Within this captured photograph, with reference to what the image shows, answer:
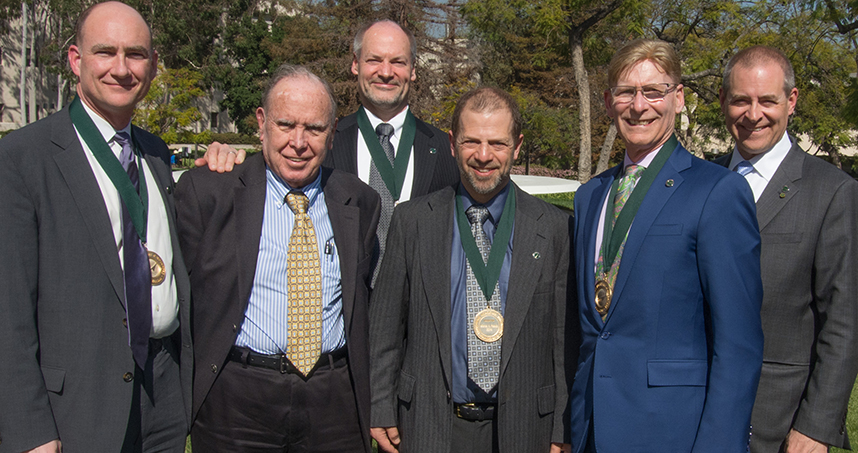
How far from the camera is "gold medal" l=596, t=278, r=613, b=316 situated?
2.68 m

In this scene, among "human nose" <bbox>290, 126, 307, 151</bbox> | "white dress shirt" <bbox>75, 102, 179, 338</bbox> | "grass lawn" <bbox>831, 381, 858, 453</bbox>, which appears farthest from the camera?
"grass lawn" <bbox>831, 381, 858, 453</bbox>

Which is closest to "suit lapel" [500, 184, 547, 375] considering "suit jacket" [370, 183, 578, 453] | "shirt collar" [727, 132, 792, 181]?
"suit jacket" [370, 183, 578, 453]

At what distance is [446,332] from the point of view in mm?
2896

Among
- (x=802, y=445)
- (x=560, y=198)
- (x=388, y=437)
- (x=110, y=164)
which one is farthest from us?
(x=560, y=198)

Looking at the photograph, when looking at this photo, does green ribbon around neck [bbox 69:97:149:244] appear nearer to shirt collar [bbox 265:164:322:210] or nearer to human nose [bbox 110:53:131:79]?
human nose [bbox 110:53:131:79]

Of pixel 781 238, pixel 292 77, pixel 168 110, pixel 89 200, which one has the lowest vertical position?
pixel 781 238

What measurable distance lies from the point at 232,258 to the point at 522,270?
1.43m

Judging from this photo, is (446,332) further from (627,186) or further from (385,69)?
(385,69)

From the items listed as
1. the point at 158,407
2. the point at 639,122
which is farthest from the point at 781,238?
the point at 158,407

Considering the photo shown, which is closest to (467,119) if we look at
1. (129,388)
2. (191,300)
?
(191,300)

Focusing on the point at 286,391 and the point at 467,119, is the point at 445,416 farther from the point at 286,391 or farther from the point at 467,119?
the point at 467,119

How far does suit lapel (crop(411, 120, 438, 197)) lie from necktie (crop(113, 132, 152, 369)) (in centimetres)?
166

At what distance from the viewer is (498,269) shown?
2.92 meters

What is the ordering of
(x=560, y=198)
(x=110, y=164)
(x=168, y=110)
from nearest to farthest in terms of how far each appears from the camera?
(x=110, y=164)
(x=560, y=198)
(x=168, y=110)
